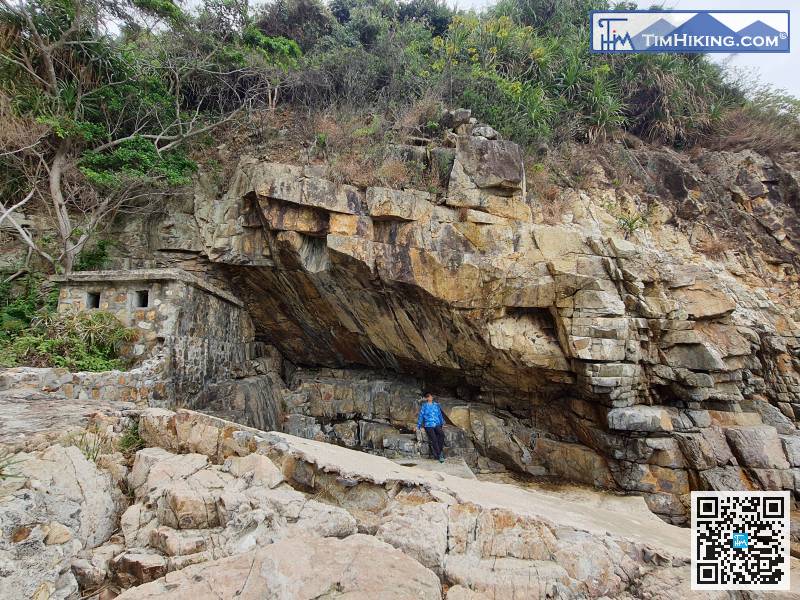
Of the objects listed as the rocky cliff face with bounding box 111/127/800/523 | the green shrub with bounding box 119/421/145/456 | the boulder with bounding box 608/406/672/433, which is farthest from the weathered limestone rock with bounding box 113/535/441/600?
the boulder with bounding box 608/406/672/433

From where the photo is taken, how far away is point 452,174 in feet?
31.7

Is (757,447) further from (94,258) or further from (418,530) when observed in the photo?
(94,258)

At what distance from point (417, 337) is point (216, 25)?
10737 mm

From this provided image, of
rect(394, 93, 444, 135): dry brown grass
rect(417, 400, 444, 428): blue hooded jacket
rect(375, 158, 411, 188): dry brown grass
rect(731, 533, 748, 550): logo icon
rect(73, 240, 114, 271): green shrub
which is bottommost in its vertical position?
rect(417, 400, 444, 428): blue hooded jacket

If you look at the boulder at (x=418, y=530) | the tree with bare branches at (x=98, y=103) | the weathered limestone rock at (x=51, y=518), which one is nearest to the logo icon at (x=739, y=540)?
the boulder at (x=418, y=530)

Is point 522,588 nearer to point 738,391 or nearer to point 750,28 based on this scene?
point 738,391

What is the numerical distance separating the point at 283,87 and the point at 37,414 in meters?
11.3

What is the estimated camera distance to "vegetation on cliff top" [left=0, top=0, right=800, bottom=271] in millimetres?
9320

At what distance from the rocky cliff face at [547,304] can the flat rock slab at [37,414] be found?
5535 millimetres

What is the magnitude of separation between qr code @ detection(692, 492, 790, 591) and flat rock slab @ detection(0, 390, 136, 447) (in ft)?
19.2

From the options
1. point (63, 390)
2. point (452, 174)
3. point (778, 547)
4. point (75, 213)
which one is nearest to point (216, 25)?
point (75, 213)

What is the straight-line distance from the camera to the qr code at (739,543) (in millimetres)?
3104

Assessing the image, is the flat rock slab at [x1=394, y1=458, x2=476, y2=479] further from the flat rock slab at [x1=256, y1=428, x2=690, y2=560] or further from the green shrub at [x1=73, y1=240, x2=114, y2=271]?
the green shrub at [x1=73, y1=240, x2=114, y2=271]

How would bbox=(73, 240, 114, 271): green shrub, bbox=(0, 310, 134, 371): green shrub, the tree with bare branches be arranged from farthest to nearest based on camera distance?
bbox=(73, 240, 114, 271): green shrub < the tree with bare branches < bbox=(0, 310, 134, 371): green shrub
